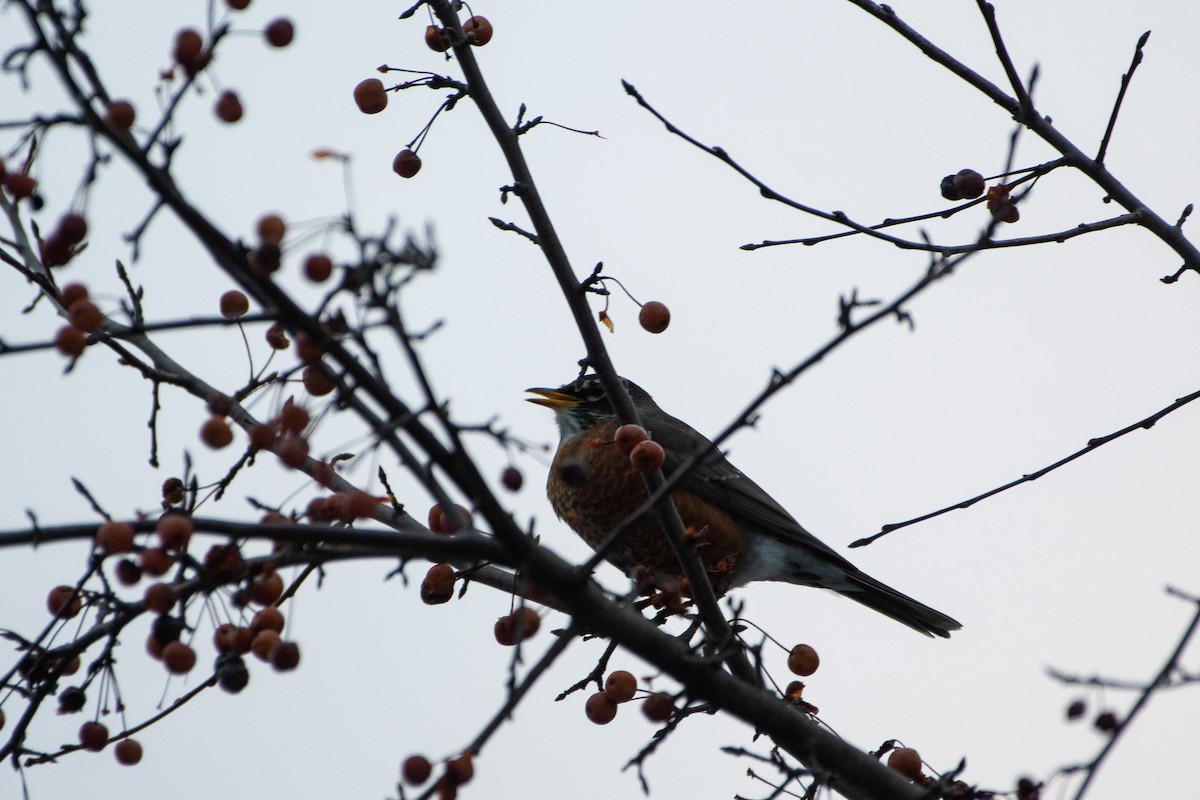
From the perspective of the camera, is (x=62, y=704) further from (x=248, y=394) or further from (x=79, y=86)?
(x=79, y=86)

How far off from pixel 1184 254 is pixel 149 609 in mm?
2654

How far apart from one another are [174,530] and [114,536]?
0.31 ft

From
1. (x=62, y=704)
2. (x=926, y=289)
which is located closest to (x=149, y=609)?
(x=62, y=704)

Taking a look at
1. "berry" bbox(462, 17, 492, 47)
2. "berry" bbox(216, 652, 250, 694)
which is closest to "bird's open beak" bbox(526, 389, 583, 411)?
"berry" bbox(462, 17, 492, 47)

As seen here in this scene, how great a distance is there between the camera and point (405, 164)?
350 cm

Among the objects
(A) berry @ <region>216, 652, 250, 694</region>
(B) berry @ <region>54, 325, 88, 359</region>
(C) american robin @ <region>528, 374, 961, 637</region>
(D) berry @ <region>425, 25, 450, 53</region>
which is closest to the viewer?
(B) berry @ <region>54, 325, 88, 359</region>

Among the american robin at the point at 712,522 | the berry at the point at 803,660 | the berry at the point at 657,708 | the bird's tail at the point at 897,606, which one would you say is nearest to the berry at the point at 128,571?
the berry at the point at 657,708

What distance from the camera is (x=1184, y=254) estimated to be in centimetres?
315

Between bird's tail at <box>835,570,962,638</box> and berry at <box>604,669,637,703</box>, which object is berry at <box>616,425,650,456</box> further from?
bird's tail at <box>835,570,962,638</box>

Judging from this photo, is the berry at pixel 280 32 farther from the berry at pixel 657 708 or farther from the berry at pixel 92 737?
the berry at pixel 657 708

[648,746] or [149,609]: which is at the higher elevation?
[648,746]

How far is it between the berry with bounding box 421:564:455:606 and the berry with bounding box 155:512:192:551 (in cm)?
142

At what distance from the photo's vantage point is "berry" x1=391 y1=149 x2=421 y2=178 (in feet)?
11.5

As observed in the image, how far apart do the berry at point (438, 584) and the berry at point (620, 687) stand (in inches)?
20.0
